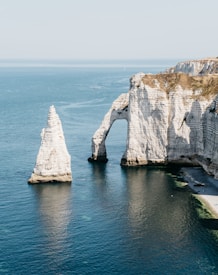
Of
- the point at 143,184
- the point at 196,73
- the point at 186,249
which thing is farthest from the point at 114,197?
the point at 196,73

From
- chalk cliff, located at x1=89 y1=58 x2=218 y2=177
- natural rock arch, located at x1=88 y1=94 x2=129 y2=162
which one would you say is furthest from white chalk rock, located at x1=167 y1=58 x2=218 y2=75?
natural rock arch, located at x1=88 y1=94 x2=129 y2=162

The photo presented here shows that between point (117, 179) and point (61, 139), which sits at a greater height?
point (61, 139)

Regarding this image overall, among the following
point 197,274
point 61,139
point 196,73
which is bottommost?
point 197,274

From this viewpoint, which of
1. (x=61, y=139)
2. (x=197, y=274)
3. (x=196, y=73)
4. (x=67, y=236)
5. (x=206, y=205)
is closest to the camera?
(x=197, y=274)

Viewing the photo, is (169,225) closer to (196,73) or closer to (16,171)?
(16,171)

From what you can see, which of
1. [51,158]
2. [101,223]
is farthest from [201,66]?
[101,223]

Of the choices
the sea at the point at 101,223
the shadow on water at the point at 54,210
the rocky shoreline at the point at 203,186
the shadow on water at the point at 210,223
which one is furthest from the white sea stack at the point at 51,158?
the shadow on water at the point at 210,223
